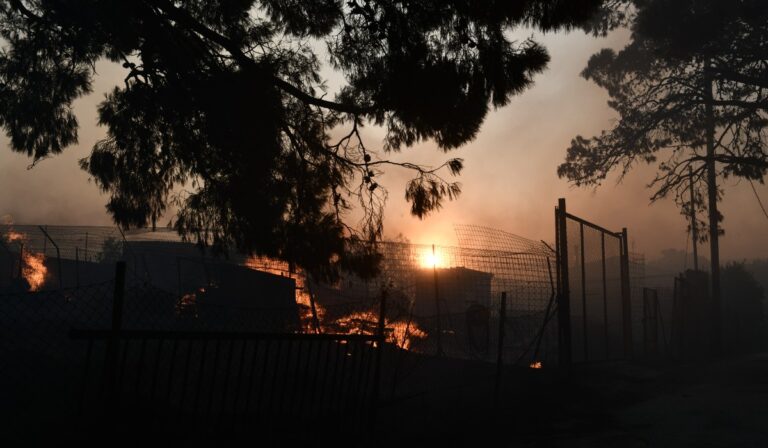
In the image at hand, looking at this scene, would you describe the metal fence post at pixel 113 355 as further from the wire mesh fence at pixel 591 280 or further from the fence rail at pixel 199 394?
the wire mesh fence at pixel 591 280

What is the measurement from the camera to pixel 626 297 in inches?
582

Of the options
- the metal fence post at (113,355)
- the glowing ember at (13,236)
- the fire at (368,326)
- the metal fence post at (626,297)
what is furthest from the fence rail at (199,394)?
the glowing ember at (13,236)

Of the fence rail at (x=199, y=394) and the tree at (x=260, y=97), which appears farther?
the tree at (x=260, y=97)

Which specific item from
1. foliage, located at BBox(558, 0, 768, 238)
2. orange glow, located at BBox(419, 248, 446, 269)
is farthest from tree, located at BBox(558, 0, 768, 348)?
orange glow, located at BBox(419, 248, 446, 269)

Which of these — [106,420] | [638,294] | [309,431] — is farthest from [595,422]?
[638,294]

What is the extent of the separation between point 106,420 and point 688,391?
9.87 m

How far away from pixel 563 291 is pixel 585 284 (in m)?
4.67

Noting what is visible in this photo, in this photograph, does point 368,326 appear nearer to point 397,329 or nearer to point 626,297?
point 397,329

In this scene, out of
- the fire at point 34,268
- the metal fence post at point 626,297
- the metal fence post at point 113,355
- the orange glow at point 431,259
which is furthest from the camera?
the fire at point 34,268

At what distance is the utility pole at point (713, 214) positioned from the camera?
62.5ft

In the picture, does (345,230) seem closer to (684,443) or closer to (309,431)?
(309,431)

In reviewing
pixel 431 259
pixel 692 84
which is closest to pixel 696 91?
pixel 692 84

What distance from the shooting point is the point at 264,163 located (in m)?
8.07

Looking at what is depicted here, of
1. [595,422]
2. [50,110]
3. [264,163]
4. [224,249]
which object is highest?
[50,110]
